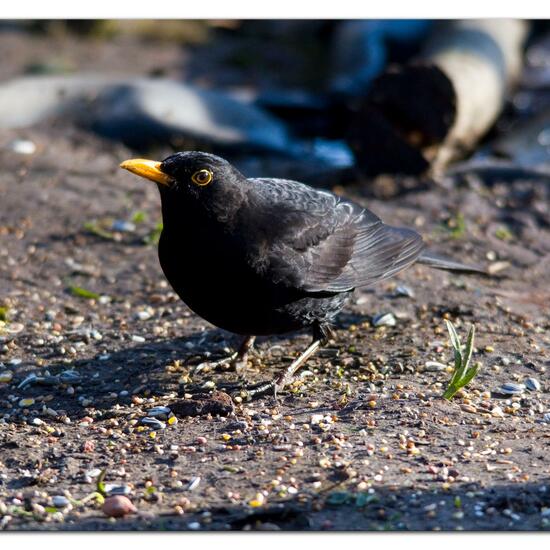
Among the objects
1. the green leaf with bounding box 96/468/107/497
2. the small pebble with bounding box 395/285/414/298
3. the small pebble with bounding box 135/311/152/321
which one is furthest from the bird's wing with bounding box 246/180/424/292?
the green leaf with bounding box 96/468/107/497

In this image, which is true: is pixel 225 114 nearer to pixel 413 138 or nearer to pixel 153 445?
pixel 413 138

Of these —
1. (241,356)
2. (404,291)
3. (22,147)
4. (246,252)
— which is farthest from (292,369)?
(22,147)

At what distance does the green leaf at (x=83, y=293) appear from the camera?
23.7 feet

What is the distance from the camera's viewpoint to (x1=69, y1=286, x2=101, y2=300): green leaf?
284 inches

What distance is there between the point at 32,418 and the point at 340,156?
5976mm

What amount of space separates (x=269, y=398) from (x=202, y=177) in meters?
1.32

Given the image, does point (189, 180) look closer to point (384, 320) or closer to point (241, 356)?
point (241, 356)

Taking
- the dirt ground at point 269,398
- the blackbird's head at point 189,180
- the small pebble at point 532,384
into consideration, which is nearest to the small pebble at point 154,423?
the dirt ground at point 269,398

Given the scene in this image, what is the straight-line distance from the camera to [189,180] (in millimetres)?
5680

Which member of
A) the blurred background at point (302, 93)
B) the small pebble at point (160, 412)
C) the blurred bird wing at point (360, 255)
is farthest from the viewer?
the blurred background at point (302, 93)

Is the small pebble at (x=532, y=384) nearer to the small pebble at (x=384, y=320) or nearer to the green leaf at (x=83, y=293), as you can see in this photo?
the small pebble at (x=384, y=320)

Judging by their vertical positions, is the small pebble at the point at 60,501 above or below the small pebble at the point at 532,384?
below

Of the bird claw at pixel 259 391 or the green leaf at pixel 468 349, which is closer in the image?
the green leaf at pixel 468 349

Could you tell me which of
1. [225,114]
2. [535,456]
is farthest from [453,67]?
[535,456]
